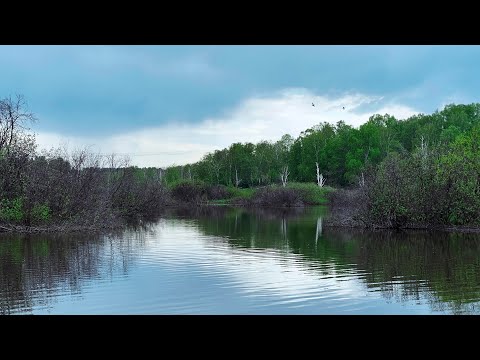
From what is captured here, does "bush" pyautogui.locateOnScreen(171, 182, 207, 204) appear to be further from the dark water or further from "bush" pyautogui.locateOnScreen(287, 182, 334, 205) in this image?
the dark water

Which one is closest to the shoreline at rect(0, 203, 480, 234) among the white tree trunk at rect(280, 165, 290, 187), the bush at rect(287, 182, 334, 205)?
the bush at rect(287, 182, 334, 205)

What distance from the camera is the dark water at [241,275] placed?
10719mm

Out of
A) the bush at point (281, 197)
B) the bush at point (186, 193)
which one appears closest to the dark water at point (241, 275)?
the bush at point (281, 197)

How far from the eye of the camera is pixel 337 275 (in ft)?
47.9

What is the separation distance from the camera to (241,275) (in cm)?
1477

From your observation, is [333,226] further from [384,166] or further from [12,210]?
[12,210]

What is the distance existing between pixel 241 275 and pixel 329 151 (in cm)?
8458

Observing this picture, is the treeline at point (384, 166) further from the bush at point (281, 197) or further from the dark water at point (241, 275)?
the bush at point (281, 197)

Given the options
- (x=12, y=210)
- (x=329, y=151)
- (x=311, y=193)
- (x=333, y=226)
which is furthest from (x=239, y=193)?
(x=12, y=210)
